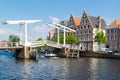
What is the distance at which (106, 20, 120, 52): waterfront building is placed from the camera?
7556 cm

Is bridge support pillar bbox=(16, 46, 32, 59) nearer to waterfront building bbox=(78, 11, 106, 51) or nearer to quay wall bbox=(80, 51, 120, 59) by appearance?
quay wall bbox=(80, 51, 120, 59)

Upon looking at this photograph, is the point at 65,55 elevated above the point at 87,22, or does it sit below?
below

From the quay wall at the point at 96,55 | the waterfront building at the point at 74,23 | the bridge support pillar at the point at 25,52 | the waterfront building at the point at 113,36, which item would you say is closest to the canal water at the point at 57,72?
the bridge support pillar at the point at 25,52

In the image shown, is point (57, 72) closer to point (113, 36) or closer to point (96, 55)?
point (96, 55)

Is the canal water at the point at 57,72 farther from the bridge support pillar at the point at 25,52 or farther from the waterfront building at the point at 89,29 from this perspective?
the waterfront building at the point at 89,29

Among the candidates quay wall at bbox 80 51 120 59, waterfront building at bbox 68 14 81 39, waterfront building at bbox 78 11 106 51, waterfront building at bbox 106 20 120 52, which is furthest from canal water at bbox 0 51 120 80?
waterfront building at bbox 68 14 81 39

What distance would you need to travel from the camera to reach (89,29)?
83250 millimetres

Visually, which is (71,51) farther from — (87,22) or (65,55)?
(87,22)

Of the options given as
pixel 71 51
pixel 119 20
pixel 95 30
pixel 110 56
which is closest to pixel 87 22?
pixel 95 30

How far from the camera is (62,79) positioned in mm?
26359

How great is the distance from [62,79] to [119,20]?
59925 millimetres

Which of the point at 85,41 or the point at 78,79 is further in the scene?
the point at 85,41

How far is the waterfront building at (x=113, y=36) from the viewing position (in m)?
75.6

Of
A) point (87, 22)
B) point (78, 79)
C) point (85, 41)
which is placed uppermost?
point (87, 22)
